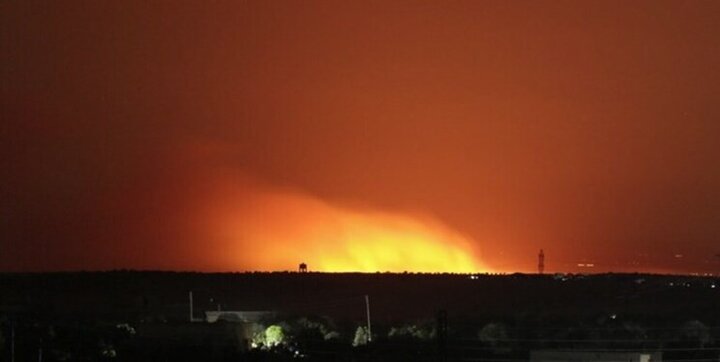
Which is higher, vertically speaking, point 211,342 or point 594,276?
point 594,276

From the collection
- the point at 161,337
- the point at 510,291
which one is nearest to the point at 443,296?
the point at 510,291

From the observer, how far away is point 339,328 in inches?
1171

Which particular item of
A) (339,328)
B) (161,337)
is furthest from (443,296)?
(161,337)

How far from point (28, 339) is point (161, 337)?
292 centimetres

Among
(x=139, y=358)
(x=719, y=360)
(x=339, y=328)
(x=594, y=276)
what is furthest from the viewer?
(x=594, y=276)

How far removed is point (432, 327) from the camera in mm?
28625

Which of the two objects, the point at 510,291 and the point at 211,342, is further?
the point at 510,291

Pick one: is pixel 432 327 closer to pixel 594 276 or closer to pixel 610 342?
pixel 610 342

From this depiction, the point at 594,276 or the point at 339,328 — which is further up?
the point at 594,276

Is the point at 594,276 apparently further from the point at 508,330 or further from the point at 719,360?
the point at 719,360

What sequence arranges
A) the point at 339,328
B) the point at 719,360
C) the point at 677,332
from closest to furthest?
the point at 719,360, the point at 677,332, the point at 339,328

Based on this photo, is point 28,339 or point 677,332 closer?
point 28,339

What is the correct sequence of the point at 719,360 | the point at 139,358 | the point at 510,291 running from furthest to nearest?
the point at 510,291 → the point at 139,358 → the point at 719,360

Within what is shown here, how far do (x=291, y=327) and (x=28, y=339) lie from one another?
6256mm
